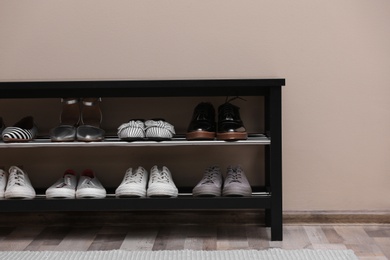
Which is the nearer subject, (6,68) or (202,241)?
(202,241)

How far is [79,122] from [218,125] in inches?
21.5

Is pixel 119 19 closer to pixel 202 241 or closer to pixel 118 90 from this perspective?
pixel 118 90

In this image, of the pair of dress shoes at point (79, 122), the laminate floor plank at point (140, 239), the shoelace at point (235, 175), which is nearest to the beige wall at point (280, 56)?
the pair of dress shoes at point (79, 122)

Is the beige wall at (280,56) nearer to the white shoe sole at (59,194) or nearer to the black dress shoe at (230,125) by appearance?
the black dress shoe at (230,125)

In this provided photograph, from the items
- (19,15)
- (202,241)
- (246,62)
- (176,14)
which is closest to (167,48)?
(176,14)

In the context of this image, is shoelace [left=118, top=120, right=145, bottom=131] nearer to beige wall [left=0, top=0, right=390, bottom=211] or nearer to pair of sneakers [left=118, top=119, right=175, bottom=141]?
pair of sneakers [left=118, top=119, right=175, bottom=141]

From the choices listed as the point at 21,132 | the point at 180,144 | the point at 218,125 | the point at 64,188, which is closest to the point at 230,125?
the point at 218,125

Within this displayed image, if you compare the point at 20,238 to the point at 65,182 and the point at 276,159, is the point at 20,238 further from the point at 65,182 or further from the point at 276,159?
the point at 276,159

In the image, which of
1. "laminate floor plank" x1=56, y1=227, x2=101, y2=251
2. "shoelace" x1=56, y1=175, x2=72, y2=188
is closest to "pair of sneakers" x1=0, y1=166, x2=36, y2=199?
"shoelace" x1=56, y1=175, x2=72, y2=188

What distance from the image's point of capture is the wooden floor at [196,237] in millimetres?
2457

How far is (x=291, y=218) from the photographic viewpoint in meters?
2.79

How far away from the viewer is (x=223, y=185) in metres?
2.60

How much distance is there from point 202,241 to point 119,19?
0.91 meters

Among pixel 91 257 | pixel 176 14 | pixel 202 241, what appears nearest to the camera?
pixel 91 257
